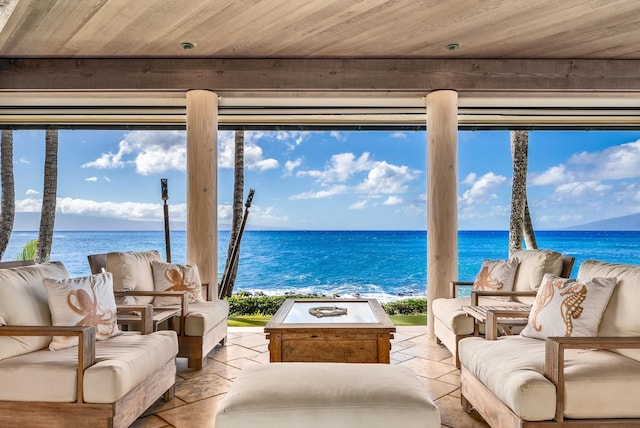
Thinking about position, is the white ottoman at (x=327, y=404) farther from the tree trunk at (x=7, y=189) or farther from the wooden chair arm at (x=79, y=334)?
the tree trunk at (x=7, y=189)

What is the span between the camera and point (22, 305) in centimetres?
246

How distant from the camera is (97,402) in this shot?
7.20 feet

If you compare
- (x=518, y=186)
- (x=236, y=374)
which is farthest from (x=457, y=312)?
(x=518, y=186)

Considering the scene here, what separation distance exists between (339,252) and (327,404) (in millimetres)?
19990

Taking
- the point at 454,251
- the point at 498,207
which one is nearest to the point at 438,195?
the point at 454,251

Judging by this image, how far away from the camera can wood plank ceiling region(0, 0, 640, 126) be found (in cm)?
374

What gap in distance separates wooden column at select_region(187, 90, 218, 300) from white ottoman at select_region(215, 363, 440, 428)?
2889mm

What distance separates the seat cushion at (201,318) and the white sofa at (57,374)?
1083 mm

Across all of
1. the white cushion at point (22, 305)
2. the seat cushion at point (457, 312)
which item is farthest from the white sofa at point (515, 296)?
the white cushion at point (22, 305)

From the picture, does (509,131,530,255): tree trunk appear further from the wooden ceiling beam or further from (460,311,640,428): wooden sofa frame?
(460,311,640,428): wooden sofa frame

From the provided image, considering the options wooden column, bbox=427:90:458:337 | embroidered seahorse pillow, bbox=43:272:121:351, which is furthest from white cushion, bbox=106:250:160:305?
wooden column, bbox=427:90:458:337

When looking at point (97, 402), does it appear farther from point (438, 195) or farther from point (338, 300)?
point (438, 195)

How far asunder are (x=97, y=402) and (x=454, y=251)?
3.58 metres

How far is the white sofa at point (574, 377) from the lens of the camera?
1945 mm
